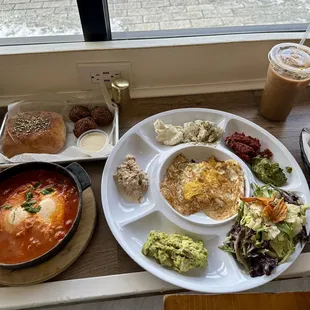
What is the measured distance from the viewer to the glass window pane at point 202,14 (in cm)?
126

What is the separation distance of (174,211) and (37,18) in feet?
3.10

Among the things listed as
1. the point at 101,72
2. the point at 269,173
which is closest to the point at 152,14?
the point at 101,72

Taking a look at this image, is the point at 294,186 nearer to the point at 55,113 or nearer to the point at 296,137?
the point at 296,137

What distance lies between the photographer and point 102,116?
119cm

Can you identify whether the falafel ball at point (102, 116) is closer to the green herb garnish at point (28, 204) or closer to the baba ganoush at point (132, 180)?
the baba ganoush at point (132, 180)

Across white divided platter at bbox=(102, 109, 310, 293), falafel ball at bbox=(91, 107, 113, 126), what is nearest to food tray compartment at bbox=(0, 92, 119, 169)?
falafel ball at bbox=(91, 107, 113, 126)

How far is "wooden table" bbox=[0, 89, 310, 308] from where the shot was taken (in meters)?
0.87

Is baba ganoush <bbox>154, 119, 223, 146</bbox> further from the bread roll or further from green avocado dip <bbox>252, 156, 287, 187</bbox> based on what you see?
the bread roll

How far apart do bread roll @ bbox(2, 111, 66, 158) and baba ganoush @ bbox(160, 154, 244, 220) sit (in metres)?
0.43

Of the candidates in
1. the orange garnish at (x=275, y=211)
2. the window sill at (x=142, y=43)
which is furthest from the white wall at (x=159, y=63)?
the orange garnish at (x=275, y=211)

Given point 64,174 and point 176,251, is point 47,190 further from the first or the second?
point 176,251

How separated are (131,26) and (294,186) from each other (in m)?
0.87

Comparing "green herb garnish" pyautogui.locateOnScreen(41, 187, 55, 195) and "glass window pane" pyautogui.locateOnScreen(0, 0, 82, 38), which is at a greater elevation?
"glass window pane" pyautogui.locateOnScreen(0, 0, 82, 38)

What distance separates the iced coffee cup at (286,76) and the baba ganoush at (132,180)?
58 cm
